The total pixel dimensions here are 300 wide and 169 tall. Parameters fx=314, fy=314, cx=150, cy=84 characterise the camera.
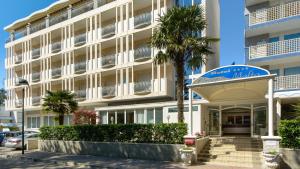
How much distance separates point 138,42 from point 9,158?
17.0m

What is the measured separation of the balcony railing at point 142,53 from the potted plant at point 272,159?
1755 centimetres

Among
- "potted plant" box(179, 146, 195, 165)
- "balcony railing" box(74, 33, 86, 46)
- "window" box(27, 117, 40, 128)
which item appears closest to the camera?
"potted plant" box(179, 146, 195, 165)

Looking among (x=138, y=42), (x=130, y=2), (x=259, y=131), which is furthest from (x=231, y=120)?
(x=130, y=2)

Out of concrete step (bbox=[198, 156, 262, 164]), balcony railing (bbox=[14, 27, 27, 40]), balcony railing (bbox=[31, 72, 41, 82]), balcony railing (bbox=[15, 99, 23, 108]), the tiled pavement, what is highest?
balcony railing (bbox=[14, 27, 27, 40])

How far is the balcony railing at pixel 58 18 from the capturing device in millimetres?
41300

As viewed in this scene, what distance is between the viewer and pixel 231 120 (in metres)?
25.7

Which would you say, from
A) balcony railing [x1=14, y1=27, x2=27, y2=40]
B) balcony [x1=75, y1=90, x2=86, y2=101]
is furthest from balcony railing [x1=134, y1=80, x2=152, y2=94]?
balcony railing [x1=14, y1=27, x2=27, y2=40]

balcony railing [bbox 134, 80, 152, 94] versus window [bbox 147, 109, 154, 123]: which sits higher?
balcony railing [bbox 134, 80, 152, 94]

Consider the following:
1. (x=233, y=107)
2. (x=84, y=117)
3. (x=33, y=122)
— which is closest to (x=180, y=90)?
(x=233, y=107)

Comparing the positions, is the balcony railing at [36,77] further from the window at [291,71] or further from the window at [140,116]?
the window at [291,71]

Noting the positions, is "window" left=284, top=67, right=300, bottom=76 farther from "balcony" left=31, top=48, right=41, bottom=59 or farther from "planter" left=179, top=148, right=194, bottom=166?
"balcony" left=31, top=48, right=41, bottom=59

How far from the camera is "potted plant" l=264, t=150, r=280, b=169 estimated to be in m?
14.3

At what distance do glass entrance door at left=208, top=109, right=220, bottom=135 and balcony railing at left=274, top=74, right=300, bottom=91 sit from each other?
5.12m

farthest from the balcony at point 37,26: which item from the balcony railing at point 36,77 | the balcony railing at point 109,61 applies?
the balcony railing at point 109,61
